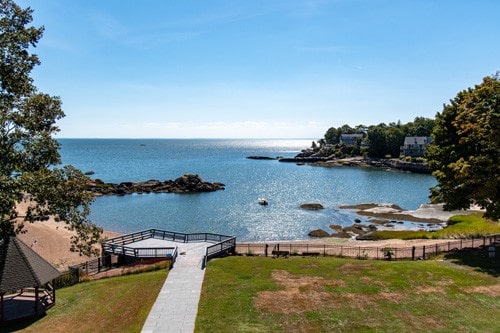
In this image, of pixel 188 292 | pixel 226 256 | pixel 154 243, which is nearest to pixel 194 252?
pixel 226 256

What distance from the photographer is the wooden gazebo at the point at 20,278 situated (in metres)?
19.6

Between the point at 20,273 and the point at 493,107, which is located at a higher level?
the point at 493,107

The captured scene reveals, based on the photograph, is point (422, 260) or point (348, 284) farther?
point (422, 260)

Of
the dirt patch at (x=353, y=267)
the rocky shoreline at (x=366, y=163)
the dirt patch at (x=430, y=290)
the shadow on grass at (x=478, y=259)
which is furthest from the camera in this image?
the rocky shoreline at (x=366, y=163)

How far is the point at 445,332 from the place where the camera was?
17766mm

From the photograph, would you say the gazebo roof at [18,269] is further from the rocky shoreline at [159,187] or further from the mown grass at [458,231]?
the rocky shoreline at [159,187]

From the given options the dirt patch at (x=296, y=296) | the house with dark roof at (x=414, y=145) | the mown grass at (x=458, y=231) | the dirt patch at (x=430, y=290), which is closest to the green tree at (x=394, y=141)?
the house with dark roof at (x=414, y=145)

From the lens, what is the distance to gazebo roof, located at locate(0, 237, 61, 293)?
19547mm

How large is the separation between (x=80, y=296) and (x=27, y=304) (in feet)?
9.21

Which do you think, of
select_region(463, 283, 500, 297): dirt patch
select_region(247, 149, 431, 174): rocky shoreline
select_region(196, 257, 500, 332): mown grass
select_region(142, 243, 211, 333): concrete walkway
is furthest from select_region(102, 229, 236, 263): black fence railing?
select_region(247, 149, 431, 174): rocky shoreline

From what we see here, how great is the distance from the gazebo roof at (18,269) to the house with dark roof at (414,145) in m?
146

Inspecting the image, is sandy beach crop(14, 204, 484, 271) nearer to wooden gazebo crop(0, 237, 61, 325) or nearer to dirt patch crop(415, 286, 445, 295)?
wooden gazebo crop(0, 237, 61, 325)

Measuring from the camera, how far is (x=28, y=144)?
20.2 metres

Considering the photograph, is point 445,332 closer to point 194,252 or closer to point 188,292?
point 188,292
